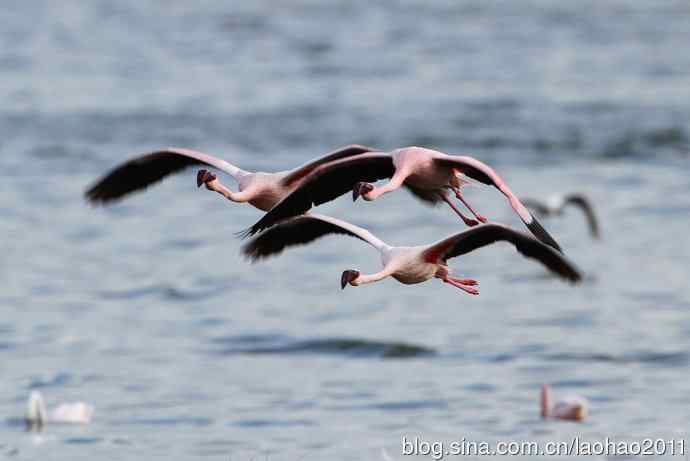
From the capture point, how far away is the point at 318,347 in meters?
22.8

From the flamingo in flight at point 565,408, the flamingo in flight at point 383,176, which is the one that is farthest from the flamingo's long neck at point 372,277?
the flamingo in flight at point 565,408

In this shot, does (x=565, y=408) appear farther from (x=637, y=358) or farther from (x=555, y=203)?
(x=555, y=203)

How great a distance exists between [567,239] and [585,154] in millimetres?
6307

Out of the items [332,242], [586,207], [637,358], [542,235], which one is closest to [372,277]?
[542,235]

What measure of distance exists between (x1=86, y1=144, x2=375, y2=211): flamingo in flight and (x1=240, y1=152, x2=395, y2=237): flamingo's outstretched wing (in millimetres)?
141

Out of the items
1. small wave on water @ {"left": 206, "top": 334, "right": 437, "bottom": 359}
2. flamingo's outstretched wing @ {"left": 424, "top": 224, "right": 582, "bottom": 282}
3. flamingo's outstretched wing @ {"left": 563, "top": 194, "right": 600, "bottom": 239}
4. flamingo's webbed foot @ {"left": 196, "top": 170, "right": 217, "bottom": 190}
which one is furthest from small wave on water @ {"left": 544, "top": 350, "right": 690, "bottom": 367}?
flamingo's webbed foot @ {"left": 196, "top": 170, "right": 217, "bottom": 190}

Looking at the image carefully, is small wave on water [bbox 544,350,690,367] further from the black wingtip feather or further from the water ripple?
the black wingtip feather

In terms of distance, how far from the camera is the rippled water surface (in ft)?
63.2

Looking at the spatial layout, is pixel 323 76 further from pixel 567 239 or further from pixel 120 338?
pixel 120 338

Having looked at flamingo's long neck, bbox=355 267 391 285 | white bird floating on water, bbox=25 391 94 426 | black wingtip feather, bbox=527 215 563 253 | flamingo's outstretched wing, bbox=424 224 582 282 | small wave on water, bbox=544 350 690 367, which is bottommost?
small wave on water, bbox=544 350 690 367

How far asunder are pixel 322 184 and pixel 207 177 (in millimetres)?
892

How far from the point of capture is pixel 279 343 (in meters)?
23.0

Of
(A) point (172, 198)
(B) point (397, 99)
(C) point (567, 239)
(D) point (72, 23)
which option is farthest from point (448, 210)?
(D) point (72, 23)

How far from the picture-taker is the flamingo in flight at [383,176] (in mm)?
11430
